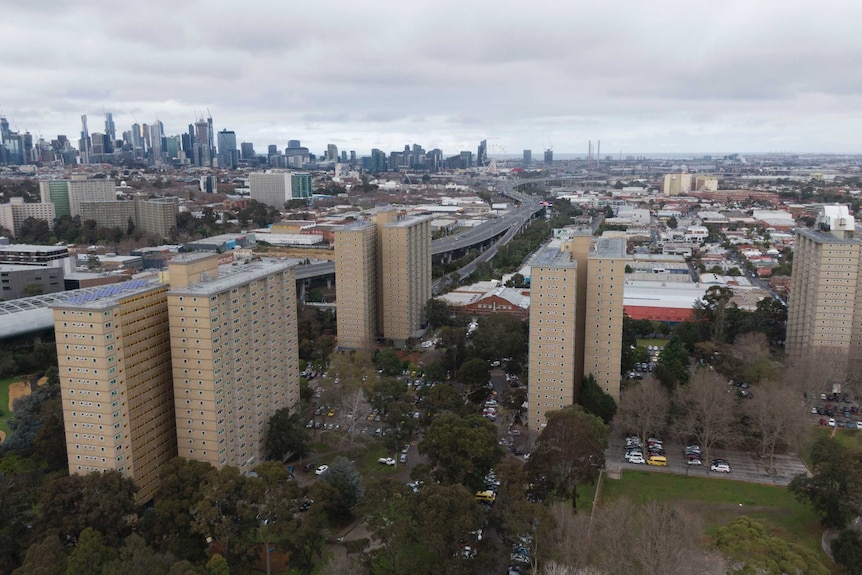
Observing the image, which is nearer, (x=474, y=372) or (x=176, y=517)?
(x=176, y=517)

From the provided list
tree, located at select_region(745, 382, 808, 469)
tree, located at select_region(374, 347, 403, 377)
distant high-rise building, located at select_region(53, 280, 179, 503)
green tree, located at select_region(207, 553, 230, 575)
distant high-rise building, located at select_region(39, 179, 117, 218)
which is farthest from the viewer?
distant high-rise building, located at select_region(39, 179, 117, 218)

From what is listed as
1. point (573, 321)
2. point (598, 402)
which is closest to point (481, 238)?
point (573, 321)

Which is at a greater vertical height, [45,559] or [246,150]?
[246,150]

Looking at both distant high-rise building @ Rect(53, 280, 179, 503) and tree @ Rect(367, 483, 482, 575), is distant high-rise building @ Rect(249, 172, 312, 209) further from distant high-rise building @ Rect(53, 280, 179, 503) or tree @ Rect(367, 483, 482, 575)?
tree @ Rect(367, 483, 482, 575)

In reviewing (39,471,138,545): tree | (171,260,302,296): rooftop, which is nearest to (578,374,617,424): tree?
(171,260,302,296): rooftop

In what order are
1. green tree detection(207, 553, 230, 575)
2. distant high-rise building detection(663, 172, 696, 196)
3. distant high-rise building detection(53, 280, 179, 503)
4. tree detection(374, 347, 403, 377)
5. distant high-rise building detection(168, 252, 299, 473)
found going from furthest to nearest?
distant high-rise building detection(663, 172, 696, 196)
tree detection(374, 347, 403, 377)
distant high-rise building detection(168, 252, 299, 473)
distant high-rise building detection(53, 280, 179, 503)
green tree detection(207, 553, 230, 575)

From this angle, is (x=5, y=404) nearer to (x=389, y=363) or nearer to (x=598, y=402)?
(x=389, y=363)
